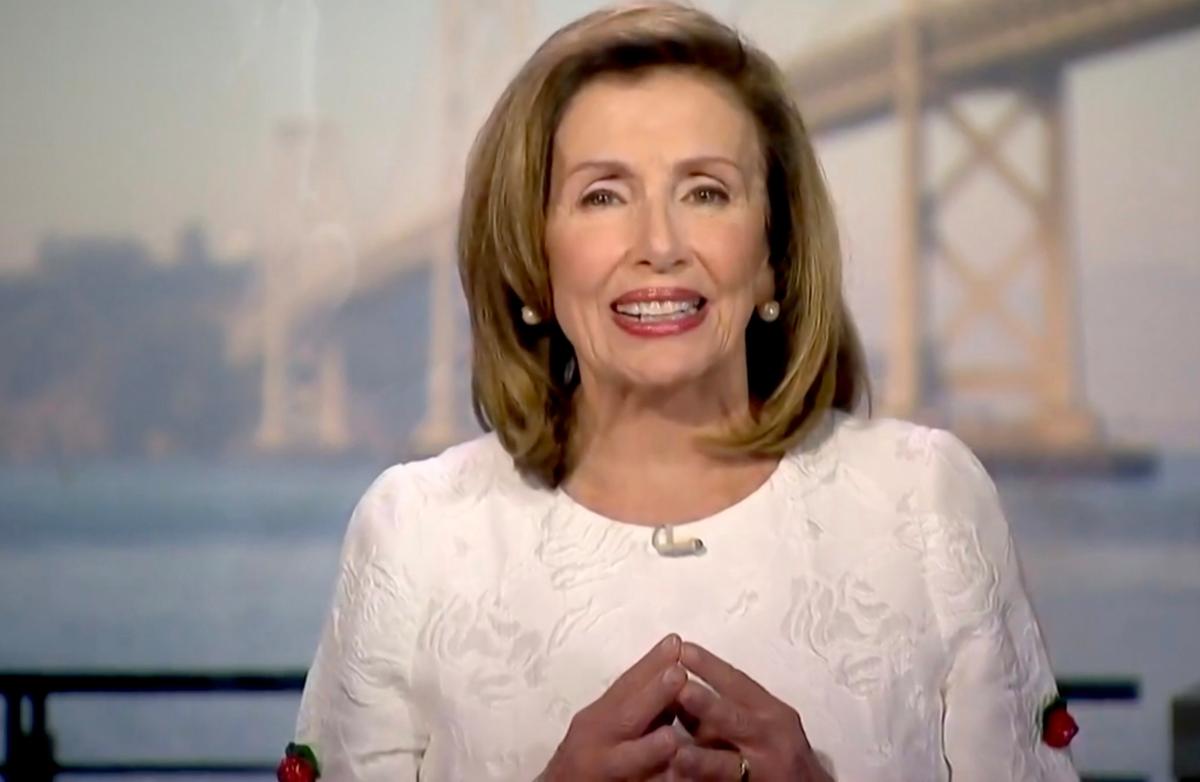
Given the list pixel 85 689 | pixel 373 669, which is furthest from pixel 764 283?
pixel 85 689

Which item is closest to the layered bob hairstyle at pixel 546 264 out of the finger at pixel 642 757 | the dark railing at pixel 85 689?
the finger at pixel 642 757

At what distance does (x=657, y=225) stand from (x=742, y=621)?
0.30 meters

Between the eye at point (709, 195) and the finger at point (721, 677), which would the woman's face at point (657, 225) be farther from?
the finger at point (721, 677)

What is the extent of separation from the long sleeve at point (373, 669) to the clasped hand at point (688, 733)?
0.16m

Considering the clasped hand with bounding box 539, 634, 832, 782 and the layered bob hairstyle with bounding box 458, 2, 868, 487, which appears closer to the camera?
the clasped hand with bounding box 539, 634, 832, 782

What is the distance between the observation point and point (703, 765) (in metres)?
1.11

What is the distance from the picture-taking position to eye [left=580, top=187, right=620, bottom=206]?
124cm

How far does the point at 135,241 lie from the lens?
107 inches

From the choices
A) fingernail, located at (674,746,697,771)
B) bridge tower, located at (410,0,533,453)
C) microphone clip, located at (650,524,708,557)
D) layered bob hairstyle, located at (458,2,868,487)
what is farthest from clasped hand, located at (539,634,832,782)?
bridge tower, located at (410,0,533,453)

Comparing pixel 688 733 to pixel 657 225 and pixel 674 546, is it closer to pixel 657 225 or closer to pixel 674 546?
pixel 674 546

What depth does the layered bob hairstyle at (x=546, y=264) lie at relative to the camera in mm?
1257

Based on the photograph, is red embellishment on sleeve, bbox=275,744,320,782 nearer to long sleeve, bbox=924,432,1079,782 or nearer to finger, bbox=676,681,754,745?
finger, bbox=676,681,754,745

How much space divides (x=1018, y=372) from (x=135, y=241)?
149 cm

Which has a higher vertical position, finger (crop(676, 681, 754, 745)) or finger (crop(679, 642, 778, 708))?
finger (crop(679, 642, 778, 708))
